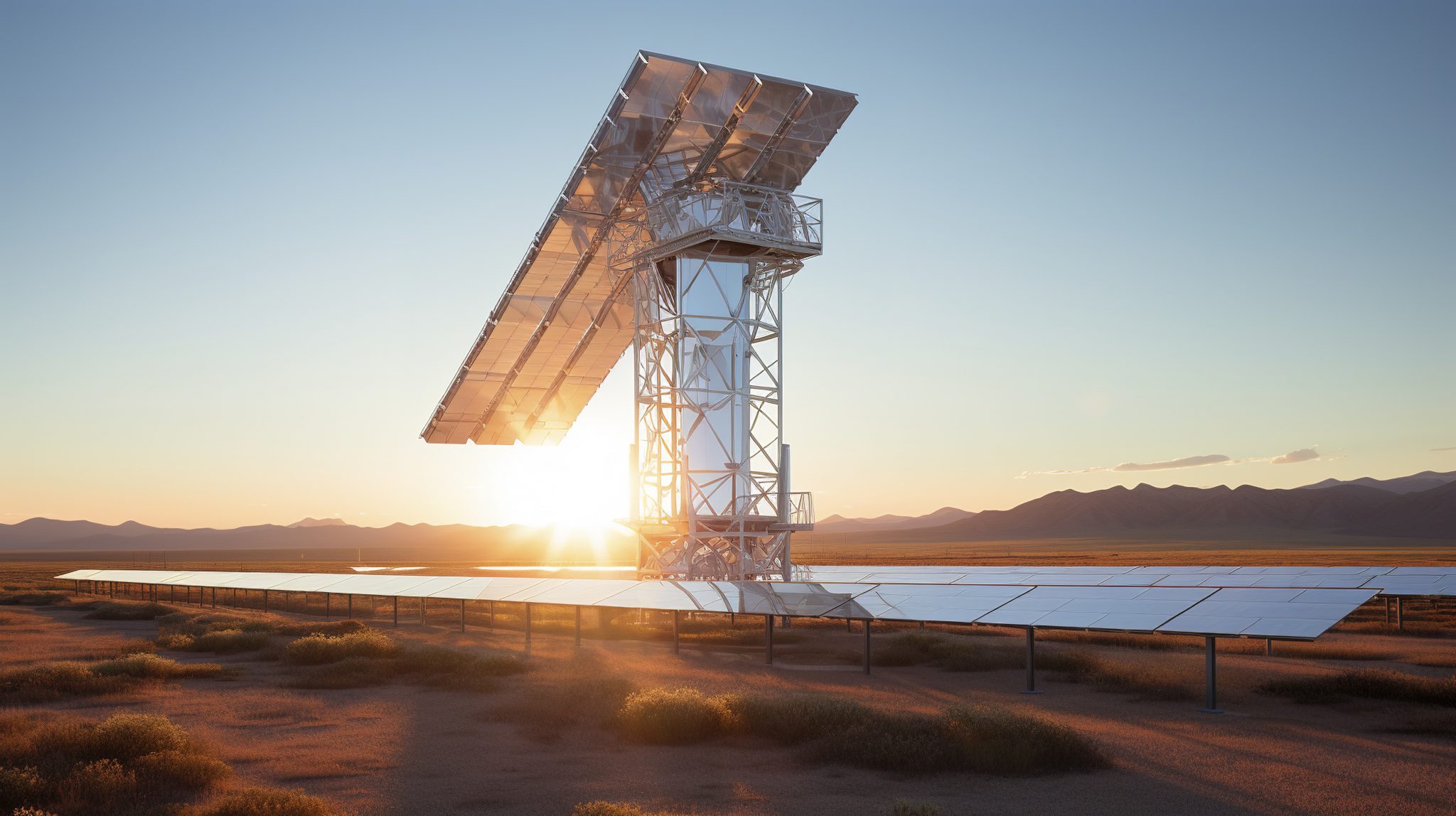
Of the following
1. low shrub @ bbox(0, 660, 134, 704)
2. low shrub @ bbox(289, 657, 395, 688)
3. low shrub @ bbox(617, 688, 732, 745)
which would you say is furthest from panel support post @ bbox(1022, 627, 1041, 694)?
low shrub @ bbox(0, 660, 134, 704)

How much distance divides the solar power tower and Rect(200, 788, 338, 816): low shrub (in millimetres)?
17584

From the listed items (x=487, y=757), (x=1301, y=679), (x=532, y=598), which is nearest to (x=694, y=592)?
(x=532, y=598)

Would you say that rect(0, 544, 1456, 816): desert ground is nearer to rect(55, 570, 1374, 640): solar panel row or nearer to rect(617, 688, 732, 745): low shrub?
rect(617, 688, 732, 745): low shrub

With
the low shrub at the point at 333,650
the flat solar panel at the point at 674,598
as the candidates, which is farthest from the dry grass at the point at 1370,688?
the low shrub at the point at 333,650

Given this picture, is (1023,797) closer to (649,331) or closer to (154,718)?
(154,718)

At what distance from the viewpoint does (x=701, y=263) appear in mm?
27828

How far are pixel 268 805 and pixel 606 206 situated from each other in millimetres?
20599

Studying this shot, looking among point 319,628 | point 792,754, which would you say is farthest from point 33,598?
point 792,754

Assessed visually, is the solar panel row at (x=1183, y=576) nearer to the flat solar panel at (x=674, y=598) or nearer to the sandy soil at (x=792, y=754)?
the flat solar panel at (x=674, y=598)

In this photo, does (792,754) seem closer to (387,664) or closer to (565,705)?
(565,705)

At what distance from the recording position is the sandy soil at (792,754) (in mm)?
10859

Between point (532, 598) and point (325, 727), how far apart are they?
32.3 ft

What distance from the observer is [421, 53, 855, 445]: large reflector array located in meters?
25.1

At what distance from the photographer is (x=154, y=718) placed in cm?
1297
